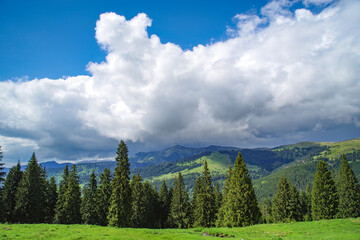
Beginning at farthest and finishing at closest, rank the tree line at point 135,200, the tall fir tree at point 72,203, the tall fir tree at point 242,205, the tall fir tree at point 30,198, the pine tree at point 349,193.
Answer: the pine tree at point 349,193, the tall fir tree at point 72,203, the tall fir tree at point 30,198, the tree line at point 135,200, the tall fir tree at point 242,205

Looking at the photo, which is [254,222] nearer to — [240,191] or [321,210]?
[240,191]

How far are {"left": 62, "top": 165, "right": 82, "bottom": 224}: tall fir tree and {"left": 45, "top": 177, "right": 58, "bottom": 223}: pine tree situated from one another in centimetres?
906

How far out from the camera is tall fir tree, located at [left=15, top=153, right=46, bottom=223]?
54.8 m

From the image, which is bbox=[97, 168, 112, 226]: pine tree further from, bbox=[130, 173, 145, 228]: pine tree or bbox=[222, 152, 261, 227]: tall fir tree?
bbox=[222, 152, 261, 227]: tall fir tree

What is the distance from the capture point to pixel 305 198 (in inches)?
4058

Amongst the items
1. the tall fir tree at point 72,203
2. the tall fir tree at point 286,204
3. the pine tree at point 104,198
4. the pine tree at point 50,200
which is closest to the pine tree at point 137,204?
the pine tree at point 104,198

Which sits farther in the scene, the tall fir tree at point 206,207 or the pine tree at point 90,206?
the tall fir tree at point 206,207

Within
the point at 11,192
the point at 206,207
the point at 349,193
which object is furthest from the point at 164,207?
the point at 349,193

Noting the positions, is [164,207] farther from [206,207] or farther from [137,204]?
[206,207]

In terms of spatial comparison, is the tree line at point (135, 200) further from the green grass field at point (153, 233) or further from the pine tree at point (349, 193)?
the green grass field at point (153, 233)

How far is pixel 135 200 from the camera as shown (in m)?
72.2

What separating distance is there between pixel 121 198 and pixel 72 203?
18.3 metres

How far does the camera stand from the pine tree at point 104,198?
2363 inches

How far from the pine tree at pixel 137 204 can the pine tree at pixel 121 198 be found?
63.6ft
